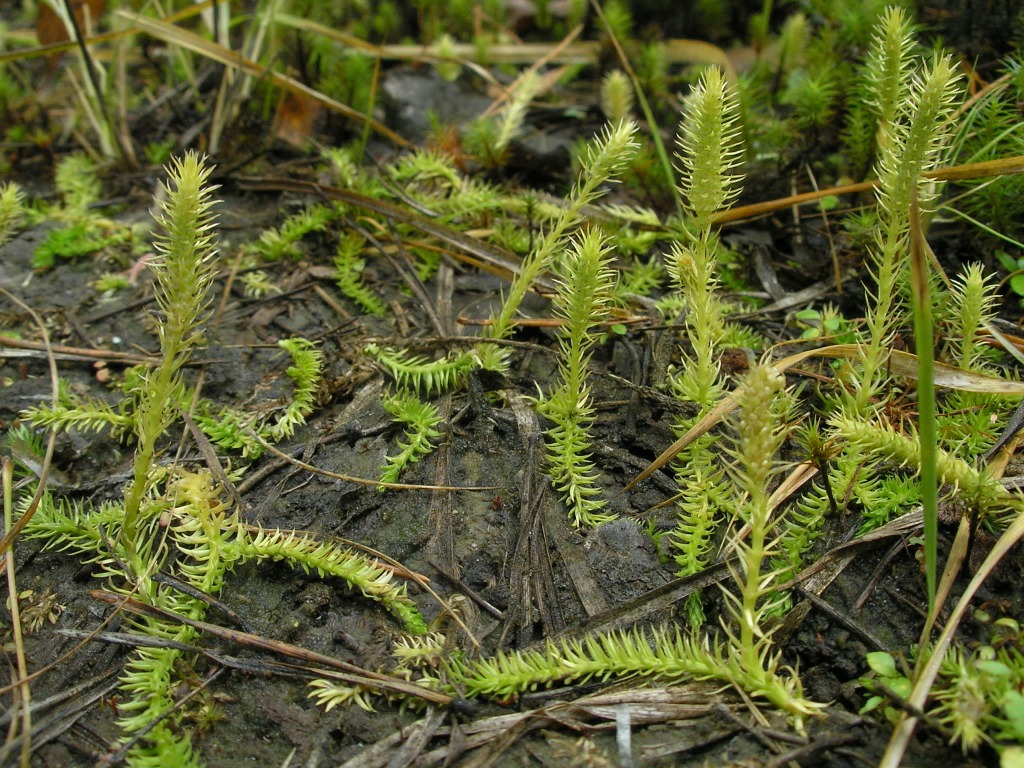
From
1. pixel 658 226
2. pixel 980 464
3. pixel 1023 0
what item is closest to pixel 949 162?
pixel 1023 0

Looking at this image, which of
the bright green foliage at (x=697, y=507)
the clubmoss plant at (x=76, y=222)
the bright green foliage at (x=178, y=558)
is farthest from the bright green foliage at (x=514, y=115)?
the bright green foliage at (x=178, y=558)

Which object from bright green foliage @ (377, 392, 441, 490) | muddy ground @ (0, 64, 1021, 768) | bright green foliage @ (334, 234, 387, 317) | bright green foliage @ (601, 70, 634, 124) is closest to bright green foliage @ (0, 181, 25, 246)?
muddy ground @ (0, 64, 1021, 768)

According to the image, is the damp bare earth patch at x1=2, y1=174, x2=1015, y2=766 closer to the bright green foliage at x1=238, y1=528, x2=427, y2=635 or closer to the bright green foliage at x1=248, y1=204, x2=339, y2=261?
the bright green foliage at x1=238, y1=528, x2=427, y2=635

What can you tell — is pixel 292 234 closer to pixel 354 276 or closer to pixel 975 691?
pixel 354 276

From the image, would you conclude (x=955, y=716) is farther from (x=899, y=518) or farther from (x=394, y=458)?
(x=394, y=458)

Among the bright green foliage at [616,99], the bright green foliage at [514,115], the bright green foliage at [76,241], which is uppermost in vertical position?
the bright green foliage at [616,99]

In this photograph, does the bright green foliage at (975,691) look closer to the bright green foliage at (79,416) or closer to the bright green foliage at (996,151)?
the bright green foliage at (996,151)
